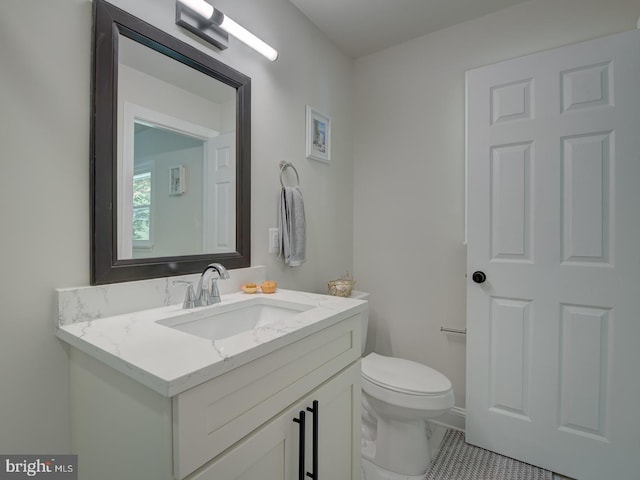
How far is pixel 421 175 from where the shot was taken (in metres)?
2.04

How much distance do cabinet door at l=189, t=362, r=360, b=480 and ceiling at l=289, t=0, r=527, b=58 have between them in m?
1.82

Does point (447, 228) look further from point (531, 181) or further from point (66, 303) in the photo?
point (66, 303)

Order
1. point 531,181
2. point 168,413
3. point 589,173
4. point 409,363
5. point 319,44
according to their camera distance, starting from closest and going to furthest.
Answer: point 168,413
point 589,173
point 531,181
point 409,363
point 319,44

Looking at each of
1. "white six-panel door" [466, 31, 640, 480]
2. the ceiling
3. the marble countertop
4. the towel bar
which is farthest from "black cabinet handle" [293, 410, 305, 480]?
the ceiling

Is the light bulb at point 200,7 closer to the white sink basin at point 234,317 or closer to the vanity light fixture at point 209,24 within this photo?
the vanity light fixture at point 209,24

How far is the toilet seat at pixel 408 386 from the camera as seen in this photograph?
142 cm

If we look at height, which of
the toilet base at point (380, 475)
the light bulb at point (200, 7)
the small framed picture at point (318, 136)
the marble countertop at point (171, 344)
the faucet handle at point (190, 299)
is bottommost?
the toilet base at point (380, 475)

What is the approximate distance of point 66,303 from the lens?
88 cm

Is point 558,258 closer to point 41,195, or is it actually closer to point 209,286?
point 209,286

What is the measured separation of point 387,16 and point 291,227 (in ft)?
4.35

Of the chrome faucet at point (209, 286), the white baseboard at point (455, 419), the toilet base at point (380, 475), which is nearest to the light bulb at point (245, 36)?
the chrome faucet at point (209, 286)

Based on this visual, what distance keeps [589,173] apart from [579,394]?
100cm

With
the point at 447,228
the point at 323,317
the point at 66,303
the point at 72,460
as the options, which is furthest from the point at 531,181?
the point at 72,460

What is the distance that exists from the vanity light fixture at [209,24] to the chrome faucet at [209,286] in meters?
0.89
